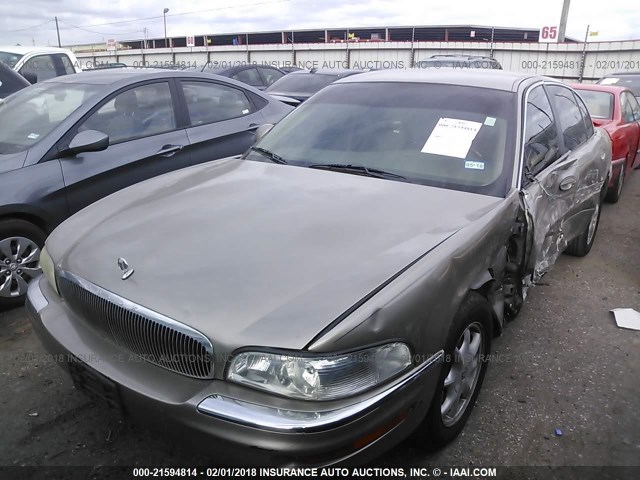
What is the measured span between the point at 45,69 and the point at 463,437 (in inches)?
403

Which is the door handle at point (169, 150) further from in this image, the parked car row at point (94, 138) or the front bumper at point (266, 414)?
the front bumper at point (266, 414)

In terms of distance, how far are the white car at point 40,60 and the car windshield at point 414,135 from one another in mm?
8169

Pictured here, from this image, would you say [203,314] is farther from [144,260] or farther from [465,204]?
[465,204]

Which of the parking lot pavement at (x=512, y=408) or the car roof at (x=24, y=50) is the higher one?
the car roof at (x=24, y=50)

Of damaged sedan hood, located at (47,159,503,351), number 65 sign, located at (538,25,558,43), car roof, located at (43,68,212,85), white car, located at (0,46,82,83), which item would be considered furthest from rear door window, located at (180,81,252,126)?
number 65 sign, located at (538,25,558,43)

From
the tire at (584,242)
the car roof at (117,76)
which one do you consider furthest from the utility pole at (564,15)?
the car roof at (117,76)

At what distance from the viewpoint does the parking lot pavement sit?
7.61 ft

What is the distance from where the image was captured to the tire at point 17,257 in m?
3.49

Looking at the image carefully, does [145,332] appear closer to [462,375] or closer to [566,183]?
[462,375]

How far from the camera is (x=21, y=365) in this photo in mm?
3000

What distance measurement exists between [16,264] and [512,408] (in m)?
3.32

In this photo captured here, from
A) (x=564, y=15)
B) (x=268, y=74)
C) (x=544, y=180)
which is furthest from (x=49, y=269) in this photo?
(x=564, y=15)

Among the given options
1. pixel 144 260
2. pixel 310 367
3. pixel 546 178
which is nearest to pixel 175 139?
pixel 144 260

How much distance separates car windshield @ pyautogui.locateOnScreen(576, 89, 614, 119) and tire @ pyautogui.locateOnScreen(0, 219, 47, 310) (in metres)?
6.52
